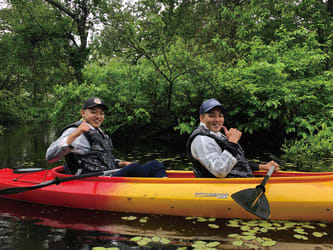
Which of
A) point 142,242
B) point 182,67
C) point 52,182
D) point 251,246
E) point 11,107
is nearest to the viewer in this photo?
point 251,246

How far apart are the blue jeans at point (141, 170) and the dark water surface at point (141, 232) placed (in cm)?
50

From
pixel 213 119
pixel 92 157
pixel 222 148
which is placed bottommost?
pixel 92 157

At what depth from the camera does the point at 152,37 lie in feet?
32.2

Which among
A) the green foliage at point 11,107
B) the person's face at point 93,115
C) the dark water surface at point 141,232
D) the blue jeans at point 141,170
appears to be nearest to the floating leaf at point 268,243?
the dark water surface at point 141,232

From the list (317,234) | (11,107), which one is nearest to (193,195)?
(317,234)

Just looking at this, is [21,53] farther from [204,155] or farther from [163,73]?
[204,155]

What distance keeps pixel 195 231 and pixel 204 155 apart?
2.59ft

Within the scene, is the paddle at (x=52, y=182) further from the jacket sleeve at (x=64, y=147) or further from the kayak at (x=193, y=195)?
the jacket sleeve at (x=64, y=147)

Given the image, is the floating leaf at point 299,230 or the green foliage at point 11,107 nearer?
the floating leaf at point 299,230

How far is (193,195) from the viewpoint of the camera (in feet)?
10.6

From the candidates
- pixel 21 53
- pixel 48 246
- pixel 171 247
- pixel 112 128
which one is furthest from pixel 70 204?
pixel 21 53

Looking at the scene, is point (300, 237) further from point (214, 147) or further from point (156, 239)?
point (156, 239)

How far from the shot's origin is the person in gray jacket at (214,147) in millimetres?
2988

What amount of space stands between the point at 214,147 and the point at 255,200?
67 centimetres
